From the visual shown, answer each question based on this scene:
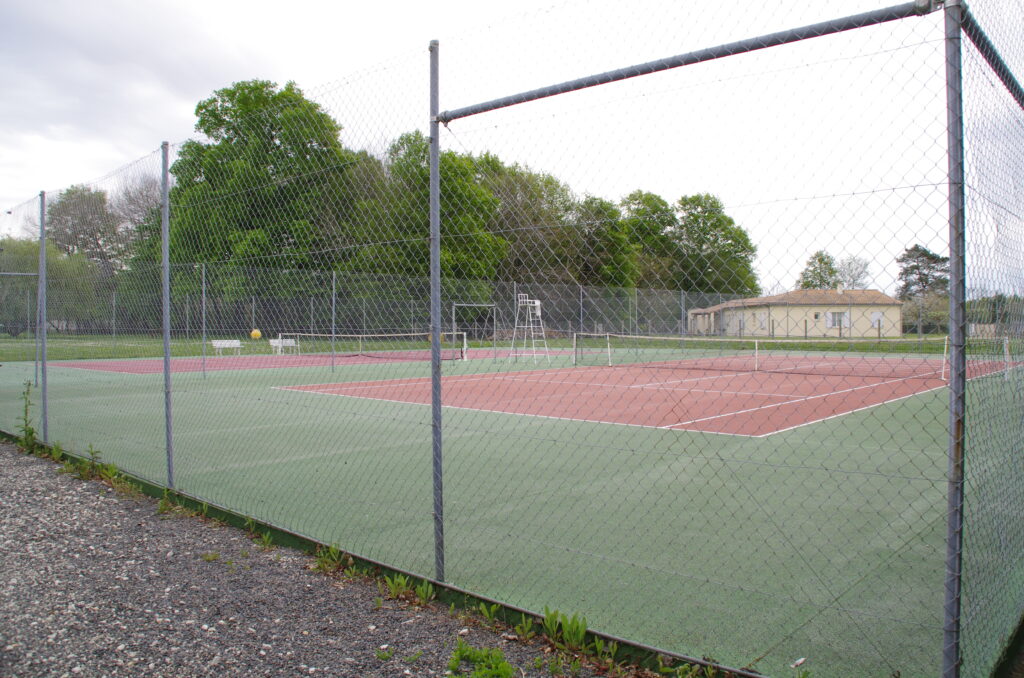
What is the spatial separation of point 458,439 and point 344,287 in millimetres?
2030

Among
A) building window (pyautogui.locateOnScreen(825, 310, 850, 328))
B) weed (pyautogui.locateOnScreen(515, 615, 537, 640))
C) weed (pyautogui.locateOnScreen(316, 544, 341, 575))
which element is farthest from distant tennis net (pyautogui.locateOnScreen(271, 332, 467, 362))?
building window (pyautogui.locateOnScreen(825, 310, 850, 328))

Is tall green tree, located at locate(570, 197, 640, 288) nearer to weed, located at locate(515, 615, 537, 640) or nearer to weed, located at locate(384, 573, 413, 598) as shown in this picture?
weed, located at locate(515, 615, 537, 640)

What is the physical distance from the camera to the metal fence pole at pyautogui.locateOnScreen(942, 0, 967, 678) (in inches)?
75.9

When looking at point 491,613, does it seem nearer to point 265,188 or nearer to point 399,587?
point 399,587

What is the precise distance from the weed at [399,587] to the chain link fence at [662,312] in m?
Result: 0.14

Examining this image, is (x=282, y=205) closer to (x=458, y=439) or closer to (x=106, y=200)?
(x=106, y=200)

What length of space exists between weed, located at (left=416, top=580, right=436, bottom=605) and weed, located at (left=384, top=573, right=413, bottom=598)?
3.2 inches

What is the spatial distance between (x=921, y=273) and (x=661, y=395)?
9.81 metres

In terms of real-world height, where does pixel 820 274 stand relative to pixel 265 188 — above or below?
below

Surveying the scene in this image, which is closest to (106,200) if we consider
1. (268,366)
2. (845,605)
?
(268,366)

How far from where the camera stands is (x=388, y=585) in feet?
10.8

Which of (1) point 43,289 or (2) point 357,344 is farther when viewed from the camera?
(2) point 357,344

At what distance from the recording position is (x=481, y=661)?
103 inches

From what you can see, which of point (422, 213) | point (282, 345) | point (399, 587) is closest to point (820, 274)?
point (399, 587)
